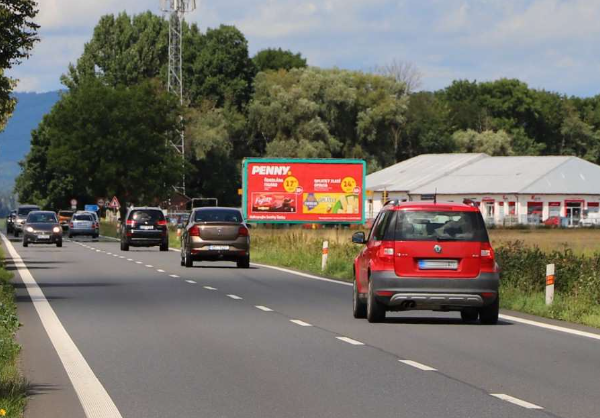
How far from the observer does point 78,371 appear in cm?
1277

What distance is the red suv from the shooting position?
18.4 metres

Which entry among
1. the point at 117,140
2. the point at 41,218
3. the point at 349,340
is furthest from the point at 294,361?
the point at 117,140

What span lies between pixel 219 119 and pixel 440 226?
317 feet

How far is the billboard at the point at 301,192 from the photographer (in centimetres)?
6706

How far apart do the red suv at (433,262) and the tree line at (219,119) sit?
76730 millimetres

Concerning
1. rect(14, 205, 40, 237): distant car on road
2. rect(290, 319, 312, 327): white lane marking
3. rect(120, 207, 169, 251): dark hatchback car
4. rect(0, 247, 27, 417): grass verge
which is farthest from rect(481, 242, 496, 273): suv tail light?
rect(14, 205, 40, 237): distant car on road

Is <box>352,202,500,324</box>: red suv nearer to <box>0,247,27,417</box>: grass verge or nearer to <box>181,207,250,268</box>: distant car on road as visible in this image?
<box>0,247,27,417</box>: grass verge

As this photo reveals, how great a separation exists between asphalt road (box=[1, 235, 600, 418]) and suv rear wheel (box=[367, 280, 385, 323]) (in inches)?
9.0

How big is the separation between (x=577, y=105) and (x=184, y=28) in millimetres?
46374

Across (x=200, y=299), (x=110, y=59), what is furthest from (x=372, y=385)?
(x=110, y=59)

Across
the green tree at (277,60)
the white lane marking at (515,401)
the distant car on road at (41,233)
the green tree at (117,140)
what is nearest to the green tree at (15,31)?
the white lane marking at (515,401)

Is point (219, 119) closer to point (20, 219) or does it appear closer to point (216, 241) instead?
point (20, 219)

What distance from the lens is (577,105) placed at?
152m

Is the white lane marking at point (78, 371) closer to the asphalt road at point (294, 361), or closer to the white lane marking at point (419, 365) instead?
the asphalt road at point (294, 361)
